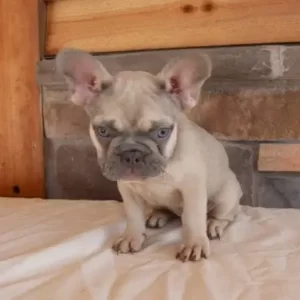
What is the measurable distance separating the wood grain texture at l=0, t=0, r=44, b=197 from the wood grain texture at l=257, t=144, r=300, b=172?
736 millimetres

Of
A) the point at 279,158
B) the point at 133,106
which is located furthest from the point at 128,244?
the point at 279,158

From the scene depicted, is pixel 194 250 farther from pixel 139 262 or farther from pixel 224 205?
pixel 224 205

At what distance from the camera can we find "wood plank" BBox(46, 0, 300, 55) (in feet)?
4.91

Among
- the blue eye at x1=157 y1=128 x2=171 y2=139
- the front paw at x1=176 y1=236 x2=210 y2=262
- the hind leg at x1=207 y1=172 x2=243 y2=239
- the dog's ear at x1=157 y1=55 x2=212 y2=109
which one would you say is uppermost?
the dog's ear at x1=157 y1=55 x2=212 y2=109

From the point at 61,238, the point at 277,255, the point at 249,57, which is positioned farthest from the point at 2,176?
the point at 277,255

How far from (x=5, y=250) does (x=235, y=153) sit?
2.38ft

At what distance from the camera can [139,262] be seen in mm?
1144

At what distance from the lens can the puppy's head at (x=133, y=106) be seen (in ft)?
3.63

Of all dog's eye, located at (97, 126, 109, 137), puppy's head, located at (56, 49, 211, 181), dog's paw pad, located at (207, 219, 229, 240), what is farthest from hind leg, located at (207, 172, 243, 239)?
dog's eye, located at (97, 126, 109, 137)

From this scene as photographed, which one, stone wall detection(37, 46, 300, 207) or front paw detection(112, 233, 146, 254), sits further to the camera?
stone wall detection(37, 46, 300, 207)

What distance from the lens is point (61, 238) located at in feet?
4.24

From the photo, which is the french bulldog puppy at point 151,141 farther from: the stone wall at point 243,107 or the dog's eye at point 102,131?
the stone wall at point 243,107

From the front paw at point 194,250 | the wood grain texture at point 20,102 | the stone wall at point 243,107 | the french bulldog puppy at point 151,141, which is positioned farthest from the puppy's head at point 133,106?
the wood grain texture at point 20,102

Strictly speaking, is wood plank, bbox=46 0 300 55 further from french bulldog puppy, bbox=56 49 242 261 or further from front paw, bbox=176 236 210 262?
front paw, bbox=176 236 210 262
